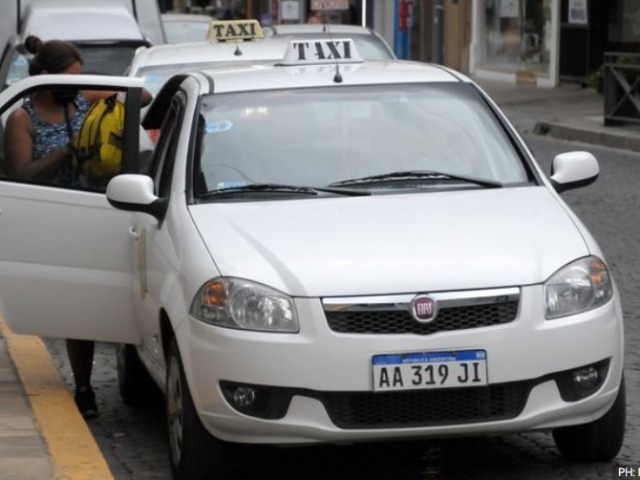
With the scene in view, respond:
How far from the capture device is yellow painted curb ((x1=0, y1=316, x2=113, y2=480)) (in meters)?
6.66

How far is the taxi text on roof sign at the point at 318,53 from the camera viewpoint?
26.3 ft

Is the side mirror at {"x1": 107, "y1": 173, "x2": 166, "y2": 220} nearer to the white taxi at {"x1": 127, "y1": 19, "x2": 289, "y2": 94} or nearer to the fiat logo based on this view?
the fiat logo

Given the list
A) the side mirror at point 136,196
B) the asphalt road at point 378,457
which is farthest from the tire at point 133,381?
the side mirror at point 136,196

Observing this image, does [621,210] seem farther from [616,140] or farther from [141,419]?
[141,419]

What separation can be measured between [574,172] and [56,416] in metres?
2.38

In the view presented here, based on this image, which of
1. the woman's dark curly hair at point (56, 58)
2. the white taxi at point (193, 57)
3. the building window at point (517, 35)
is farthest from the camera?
the building window at point (517, 35)

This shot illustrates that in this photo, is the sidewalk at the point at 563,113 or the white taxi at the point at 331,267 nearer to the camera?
the white taxi at the point at 331,267

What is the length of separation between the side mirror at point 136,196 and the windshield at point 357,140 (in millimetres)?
186

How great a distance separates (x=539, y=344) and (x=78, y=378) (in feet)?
8.60

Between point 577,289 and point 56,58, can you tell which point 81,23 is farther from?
point 577,289

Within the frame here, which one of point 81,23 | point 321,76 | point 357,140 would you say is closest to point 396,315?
point 357,140

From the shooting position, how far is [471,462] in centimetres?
683

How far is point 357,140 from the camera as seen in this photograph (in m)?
7.29

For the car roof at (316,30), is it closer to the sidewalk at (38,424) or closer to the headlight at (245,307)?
the sidewalk at (38,424)
